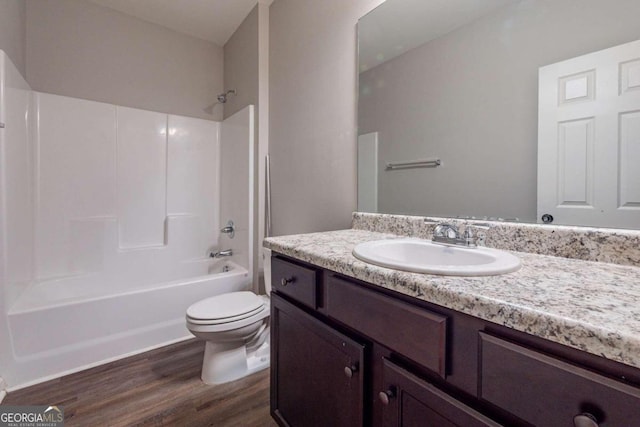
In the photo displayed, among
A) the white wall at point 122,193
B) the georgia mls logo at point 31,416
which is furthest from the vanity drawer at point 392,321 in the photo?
the white wall at point 122,193

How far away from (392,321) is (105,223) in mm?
2539

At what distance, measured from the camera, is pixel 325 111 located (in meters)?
1.69

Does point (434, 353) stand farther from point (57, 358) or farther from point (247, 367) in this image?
point (57, 358)

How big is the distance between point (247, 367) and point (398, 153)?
5.01 feet

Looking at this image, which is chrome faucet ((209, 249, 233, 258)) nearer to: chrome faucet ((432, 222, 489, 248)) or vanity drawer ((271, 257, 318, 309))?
vanity drawer ((271, 257, 318, 309))

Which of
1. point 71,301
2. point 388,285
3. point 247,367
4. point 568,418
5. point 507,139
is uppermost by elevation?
point 507,139

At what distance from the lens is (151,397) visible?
57.5 inches

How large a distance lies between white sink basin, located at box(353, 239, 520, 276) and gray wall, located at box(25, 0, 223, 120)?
8.40ft

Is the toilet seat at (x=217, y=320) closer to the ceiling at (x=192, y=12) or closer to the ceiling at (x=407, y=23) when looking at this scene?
the ceiling at (x=407, y=23)

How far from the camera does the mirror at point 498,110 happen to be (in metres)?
0.78

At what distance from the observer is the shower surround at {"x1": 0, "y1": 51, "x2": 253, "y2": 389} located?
1599 mm

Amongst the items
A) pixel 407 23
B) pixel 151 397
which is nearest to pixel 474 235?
pixel 407 23

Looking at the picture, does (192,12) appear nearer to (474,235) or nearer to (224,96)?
(224,96)

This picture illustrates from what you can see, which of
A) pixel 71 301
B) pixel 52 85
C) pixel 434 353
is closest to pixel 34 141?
pixel 52 85
